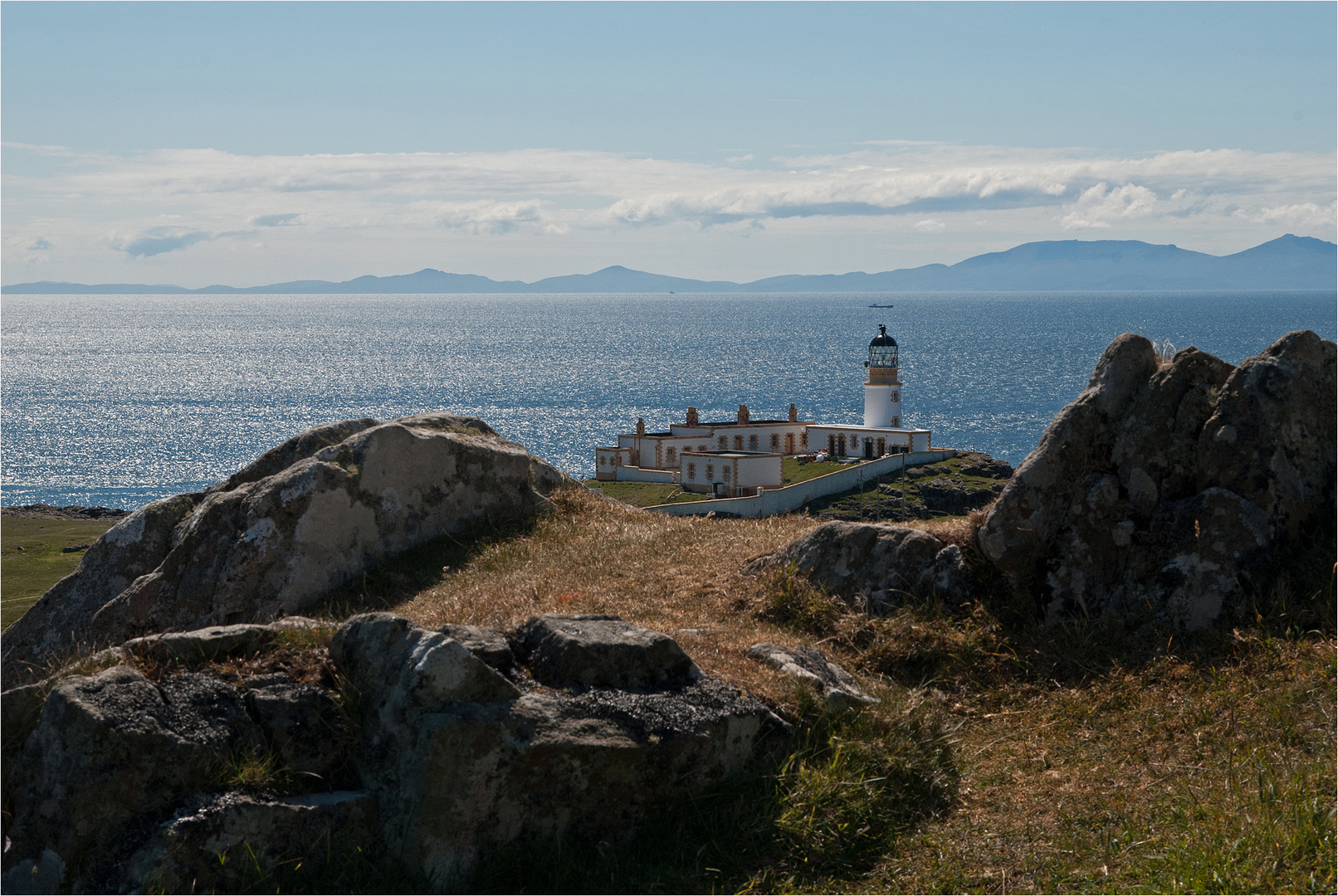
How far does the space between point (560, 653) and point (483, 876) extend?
1394 millimetres

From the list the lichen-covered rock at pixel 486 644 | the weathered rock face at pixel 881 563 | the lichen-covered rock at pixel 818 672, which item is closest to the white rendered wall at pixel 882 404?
the weathered rock face at pixel 881 563

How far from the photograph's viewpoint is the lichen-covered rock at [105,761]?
216 inches

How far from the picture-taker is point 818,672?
7699 mm

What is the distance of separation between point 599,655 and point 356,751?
154 cm

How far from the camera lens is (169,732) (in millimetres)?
5758

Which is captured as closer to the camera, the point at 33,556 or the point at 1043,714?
the point at 1043,714

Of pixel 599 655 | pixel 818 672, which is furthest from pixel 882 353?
pixel 599 655

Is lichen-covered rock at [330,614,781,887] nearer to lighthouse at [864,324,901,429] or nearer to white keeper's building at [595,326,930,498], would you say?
white keeper's building at [595,326,930,498]

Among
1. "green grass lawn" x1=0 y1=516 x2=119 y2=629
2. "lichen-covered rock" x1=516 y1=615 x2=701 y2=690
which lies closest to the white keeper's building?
"green grass lawn" x1=0 y1=516 x2=119 y2=629

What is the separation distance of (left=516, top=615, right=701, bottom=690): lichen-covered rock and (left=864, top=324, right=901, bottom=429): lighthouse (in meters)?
72.4

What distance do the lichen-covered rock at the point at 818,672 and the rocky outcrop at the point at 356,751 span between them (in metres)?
0.56

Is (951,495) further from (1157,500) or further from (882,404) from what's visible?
(1157,500)

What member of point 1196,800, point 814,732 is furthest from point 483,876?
point 1196,800

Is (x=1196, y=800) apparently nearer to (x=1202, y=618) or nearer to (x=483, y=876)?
(x=1202, y=618)
